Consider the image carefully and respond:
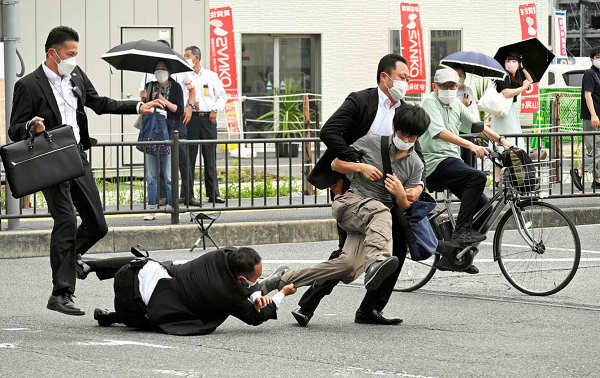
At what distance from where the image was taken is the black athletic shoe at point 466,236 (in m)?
8.68

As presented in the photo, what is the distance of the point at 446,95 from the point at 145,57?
5705 millimetres

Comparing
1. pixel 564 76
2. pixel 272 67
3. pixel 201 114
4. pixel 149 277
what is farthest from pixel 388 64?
pixel 564 76

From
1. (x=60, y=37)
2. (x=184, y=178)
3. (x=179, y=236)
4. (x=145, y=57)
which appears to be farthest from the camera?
(x=145, y=57)

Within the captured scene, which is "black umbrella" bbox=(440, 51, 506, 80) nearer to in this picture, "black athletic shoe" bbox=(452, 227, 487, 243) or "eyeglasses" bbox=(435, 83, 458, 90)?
"eyeglasses" bbox=(435, 83, 458, 90)

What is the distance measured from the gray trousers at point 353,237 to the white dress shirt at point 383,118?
0.51 m

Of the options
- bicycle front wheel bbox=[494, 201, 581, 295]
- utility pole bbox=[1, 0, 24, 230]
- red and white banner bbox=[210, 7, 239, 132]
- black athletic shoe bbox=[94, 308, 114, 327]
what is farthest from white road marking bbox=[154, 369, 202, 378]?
red and white banner bbox=[210, 7, 239, 132]

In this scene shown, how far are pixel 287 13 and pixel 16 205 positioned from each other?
44.9 feet

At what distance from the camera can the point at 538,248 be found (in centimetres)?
861

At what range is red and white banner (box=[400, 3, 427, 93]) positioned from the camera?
22250 millimetres

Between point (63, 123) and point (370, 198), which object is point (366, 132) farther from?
point (63, 123)

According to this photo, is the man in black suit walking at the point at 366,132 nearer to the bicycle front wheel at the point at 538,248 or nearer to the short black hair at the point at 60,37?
the bicycle front wheel at the point at 538,248

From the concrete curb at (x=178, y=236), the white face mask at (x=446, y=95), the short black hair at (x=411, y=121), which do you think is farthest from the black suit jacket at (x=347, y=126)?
the concrete curb at (x=178, y=236)

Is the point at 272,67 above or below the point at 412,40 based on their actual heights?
below

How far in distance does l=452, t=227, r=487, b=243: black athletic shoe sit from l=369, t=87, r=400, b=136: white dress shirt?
5.00ft
